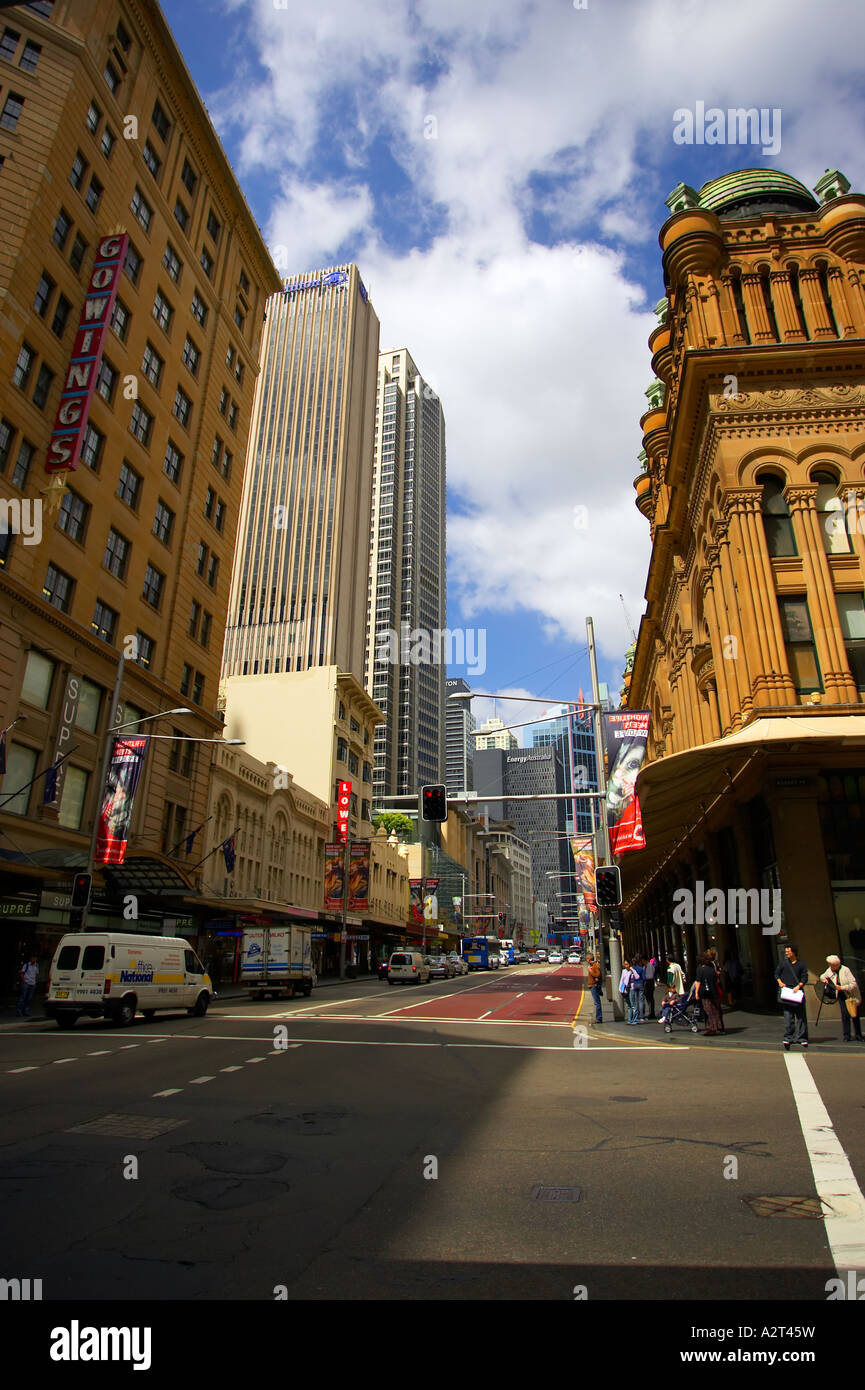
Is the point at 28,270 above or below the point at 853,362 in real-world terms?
above

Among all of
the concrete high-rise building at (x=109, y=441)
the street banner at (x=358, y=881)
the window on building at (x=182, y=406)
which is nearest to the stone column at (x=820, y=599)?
the concrete high-rise building at (x=109, y=441)

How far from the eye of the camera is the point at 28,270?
29.7m

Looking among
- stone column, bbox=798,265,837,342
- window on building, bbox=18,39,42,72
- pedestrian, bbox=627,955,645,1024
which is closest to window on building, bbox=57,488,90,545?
window on building, bbox=18,39,42,72

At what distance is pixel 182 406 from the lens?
4341 cm

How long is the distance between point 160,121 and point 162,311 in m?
10.2

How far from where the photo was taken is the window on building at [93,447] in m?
34.0

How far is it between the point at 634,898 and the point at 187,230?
51.2m

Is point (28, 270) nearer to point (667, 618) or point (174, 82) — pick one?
point (174, 82)

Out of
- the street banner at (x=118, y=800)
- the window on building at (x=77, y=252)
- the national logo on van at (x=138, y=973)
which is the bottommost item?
the national logo on van at (x=138, y=973)

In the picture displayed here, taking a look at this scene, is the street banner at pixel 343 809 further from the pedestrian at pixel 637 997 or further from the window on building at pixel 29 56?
the window on building at pixel 29 56

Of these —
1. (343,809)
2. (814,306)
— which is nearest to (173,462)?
(814,306)

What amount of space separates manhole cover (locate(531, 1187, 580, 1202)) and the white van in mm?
15997

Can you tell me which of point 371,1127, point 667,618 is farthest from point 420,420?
point 371,1127

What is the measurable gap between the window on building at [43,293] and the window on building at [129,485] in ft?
24.0
